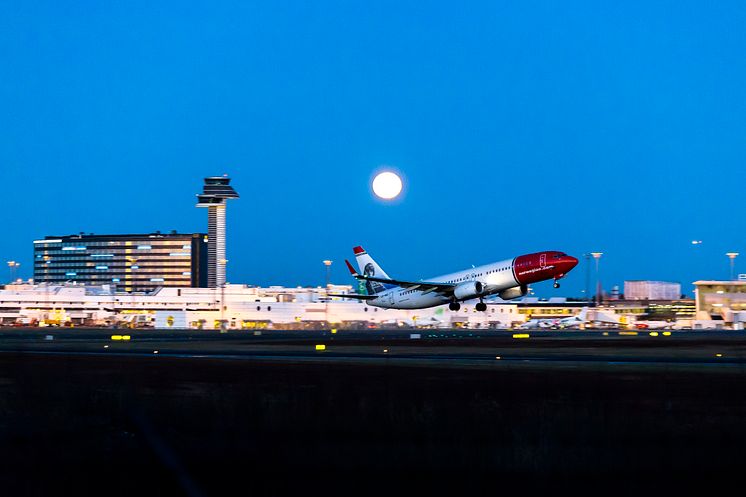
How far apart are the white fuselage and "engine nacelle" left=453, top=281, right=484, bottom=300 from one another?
1.40 feet

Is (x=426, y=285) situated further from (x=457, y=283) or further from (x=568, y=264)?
(x=568, y=264)

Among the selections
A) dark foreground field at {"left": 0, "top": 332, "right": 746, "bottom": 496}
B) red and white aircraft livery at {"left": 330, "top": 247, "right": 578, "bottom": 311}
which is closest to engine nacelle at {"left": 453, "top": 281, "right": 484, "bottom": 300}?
red and white aircraft livery at {"left": 330, "top": 247, "right": 578, "bottom": 311}

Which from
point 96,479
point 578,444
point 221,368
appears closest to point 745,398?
point 578,444

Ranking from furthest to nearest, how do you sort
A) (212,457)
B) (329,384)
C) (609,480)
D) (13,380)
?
(13,380)
(329,384)
(212,457)
(609,480)

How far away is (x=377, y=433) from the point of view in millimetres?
21422

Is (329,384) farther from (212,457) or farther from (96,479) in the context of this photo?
(96,479)

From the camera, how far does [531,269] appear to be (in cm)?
7875

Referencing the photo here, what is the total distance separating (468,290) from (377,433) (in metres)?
61.3

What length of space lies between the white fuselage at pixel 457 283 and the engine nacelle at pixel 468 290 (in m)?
0.43

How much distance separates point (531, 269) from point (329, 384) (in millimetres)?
48188

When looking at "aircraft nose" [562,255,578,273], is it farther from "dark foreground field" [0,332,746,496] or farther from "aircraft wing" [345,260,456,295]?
"dark foreground field" [0,332,746,496]

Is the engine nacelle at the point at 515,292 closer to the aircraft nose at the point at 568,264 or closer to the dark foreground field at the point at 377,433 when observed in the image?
the aircraft nose at the point at 568,264

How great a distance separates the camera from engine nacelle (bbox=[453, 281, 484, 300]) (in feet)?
268

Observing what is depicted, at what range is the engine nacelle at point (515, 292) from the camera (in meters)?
81.2
